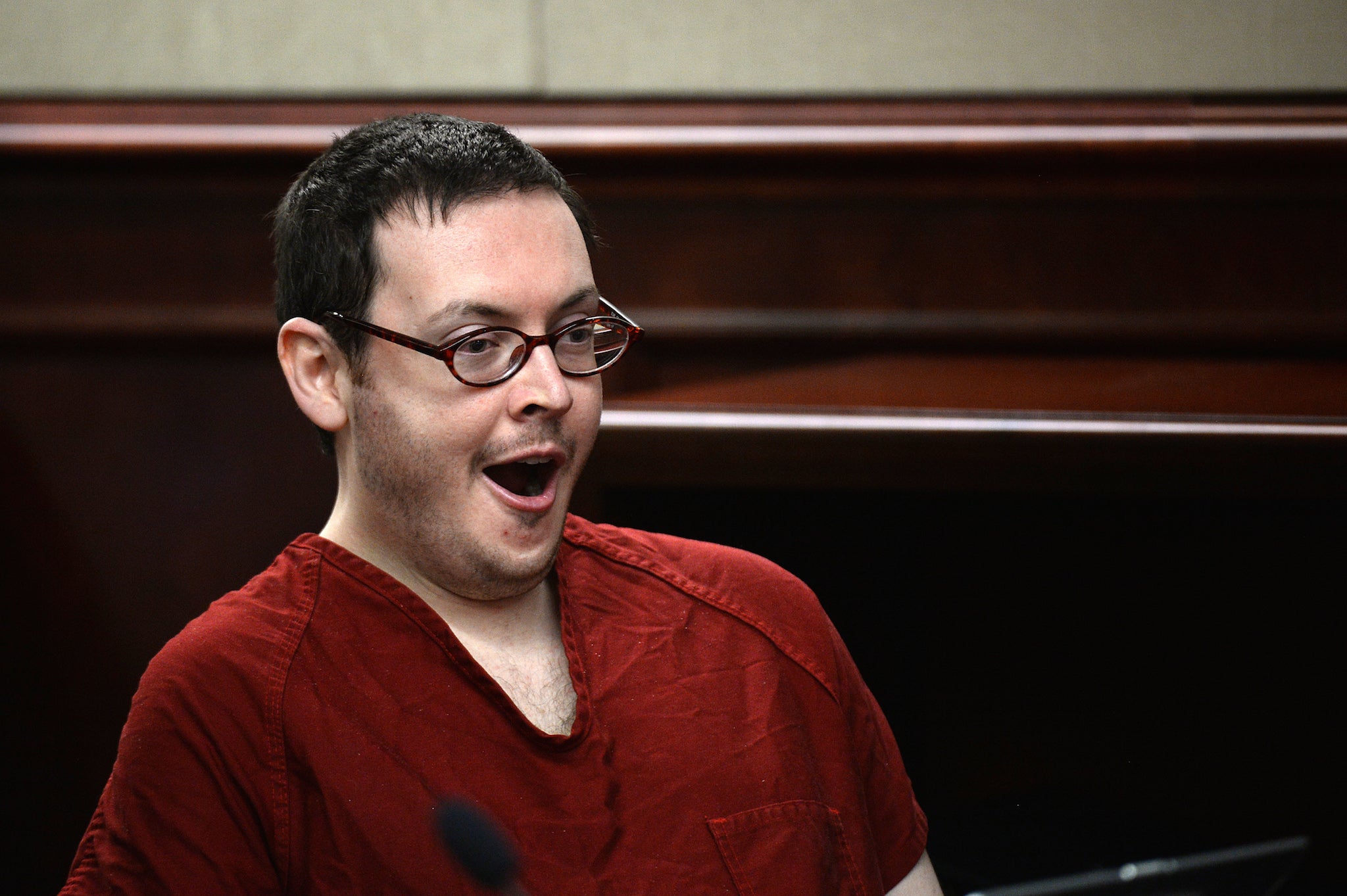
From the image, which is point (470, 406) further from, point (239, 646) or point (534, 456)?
point (239, 646)

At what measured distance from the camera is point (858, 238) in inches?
44.0

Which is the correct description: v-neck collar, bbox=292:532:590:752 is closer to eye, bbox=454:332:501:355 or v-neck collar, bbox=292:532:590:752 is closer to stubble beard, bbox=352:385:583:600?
stubble beard, bbox=352:385:583:600

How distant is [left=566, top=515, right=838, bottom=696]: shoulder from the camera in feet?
2.59

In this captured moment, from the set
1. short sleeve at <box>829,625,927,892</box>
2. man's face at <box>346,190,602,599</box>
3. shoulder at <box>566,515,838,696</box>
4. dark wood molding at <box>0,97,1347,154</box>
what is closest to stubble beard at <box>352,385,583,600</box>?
man's face at <box>346,190,602,599</box>

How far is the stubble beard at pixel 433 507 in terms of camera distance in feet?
2.21

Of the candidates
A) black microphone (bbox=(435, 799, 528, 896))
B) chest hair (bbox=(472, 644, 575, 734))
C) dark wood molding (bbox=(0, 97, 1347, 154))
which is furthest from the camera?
dark wood molding (bbox=(0, 97, 1347, 154))

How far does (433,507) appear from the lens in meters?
Answer: 0.68

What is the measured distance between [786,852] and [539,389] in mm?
311

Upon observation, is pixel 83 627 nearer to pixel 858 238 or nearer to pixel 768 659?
pixel 768 659

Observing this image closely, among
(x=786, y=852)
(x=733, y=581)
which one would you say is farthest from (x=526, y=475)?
(x=786, y=852)

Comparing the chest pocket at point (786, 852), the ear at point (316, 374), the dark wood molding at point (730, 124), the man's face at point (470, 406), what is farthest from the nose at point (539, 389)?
the dark wood molding at point (730, 124)

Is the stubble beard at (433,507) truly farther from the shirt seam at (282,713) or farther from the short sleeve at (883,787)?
the short sleeve at (883,787)

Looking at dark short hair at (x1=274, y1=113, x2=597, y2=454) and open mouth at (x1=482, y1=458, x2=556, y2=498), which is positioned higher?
dark short hair at (x1=274, y1=113, x2=597, y2=454)

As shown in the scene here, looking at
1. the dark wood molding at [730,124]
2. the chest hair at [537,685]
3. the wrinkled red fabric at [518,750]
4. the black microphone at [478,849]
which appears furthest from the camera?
the dark wood molding at [730,124]
